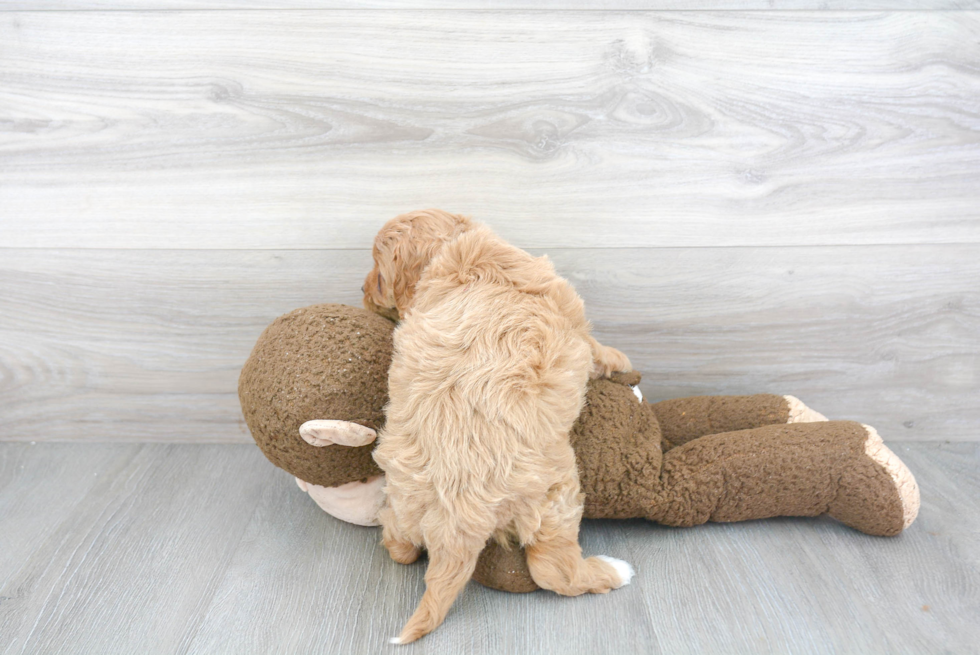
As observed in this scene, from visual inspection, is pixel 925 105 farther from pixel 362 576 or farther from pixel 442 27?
pixel 362 576

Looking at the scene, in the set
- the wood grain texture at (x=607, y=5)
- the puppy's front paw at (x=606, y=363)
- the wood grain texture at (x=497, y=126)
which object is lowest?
the puppy's front paw at (x=606, y=363)

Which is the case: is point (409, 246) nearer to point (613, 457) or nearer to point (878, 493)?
point (613, 457)

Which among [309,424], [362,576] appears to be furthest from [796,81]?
[362,576]

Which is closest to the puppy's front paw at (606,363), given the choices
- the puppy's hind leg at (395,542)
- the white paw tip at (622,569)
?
the white paw tip at (622,569)

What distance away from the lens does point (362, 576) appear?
0.99 meters

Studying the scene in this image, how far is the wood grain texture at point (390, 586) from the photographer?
0.86 metres

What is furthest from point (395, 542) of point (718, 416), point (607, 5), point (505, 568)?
point (607, 5)

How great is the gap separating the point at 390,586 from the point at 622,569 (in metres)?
0.34

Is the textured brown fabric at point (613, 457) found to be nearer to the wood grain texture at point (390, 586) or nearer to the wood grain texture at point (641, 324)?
the wood grain texture at point (390, 586)

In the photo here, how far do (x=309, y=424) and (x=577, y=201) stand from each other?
24.8 inches

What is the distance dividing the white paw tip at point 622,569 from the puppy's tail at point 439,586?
22 cm

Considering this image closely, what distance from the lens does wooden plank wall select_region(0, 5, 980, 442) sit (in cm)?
114

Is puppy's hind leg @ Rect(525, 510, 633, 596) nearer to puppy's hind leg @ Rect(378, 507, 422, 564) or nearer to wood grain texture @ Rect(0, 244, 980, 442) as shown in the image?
puppy's hind leg @ Rect(378, 507, 422, 564)

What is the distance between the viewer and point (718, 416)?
1.18m
